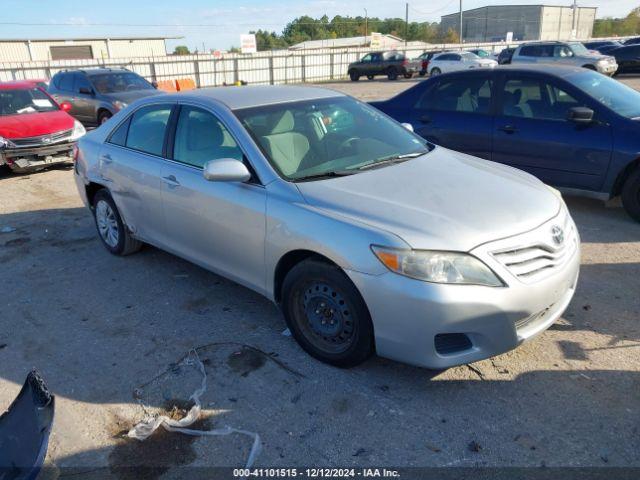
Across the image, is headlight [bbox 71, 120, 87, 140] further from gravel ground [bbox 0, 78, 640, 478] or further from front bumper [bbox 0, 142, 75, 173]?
gravel ground [bbox 0, 78, 640, 478]

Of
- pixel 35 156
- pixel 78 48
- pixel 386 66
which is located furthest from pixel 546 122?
pixel 78 48

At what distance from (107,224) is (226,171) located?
2548 mm

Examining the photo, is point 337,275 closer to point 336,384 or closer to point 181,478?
point 336,384

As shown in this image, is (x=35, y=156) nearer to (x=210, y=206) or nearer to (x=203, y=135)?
(x=203, y=135)

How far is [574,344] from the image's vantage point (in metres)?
3.53

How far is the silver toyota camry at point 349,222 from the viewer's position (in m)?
2.83

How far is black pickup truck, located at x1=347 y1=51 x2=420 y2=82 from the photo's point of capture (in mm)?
32688

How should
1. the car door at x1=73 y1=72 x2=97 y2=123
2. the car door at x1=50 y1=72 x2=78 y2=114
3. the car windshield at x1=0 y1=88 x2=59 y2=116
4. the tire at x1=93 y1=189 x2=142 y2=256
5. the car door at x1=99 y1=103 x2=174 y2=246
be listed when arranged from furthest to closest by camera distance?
the car door at x1=50 y1=72 x2=78 y2=114 → the car door at x1=73 y1=72 x2=97 y2=123 → the car windshield at x1=0 y1=88 x2=59 y2=116 → the tire at x1=93 y1=189 x2=142 y2=256 → the car door at x1=99 y1=103 x2=174 y2=246

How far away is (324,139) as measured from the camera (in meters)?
3.96

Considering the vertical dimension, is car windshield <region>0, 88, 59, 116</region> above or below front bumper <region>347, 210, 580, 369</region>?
above

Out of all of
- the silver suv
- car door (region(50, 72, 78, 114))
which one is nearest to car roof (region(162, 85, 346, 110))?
car door (region(50, 72, 78, 114))

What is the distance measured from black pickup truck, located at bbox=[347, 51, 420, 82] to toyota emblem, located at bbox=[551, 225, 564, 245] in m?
31.3

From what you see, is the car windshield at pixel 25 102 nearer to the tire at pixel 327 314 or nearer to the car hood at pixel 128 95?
the car hood at pixel 128 95

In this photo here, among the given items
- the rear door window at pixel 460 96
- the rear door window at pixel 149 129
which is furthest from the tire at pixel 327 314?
the rear door window at pixel 460 96
